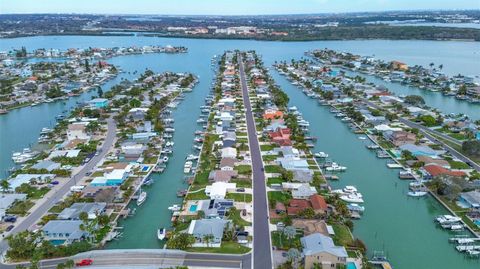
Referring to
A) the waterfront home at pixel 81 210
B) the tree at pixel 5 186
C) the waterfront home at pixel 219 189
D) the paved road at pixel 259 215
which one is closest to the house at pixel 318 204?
the paved road at pixel 259 215

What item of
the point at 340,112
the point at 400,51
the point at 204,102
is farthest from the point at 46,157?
the point at 400,51

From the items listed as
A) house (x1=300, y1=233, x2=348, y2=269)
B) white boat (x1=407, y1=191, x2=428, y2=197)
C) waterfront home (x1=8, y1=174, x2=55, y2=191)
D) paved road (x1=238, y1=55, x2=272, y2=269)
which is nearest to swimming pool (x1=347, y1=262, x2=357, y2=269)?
house (x1=300, y1=233, x2=348, y2=269)

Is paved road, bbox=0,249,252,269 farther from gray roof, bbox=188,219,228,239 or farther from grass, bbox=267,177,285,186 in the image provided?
grass, bbox=267,177,285,186

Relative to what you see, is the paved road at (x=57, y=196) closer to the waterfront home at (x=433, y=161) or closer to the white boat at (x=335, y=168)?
the white boat at (x=335, y=168)

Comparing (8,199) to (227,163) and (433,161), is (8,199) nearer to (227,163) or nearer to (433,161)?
(227,163)

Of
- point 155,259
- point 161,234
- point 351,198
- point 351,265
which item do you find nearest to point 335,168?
point 351,198
